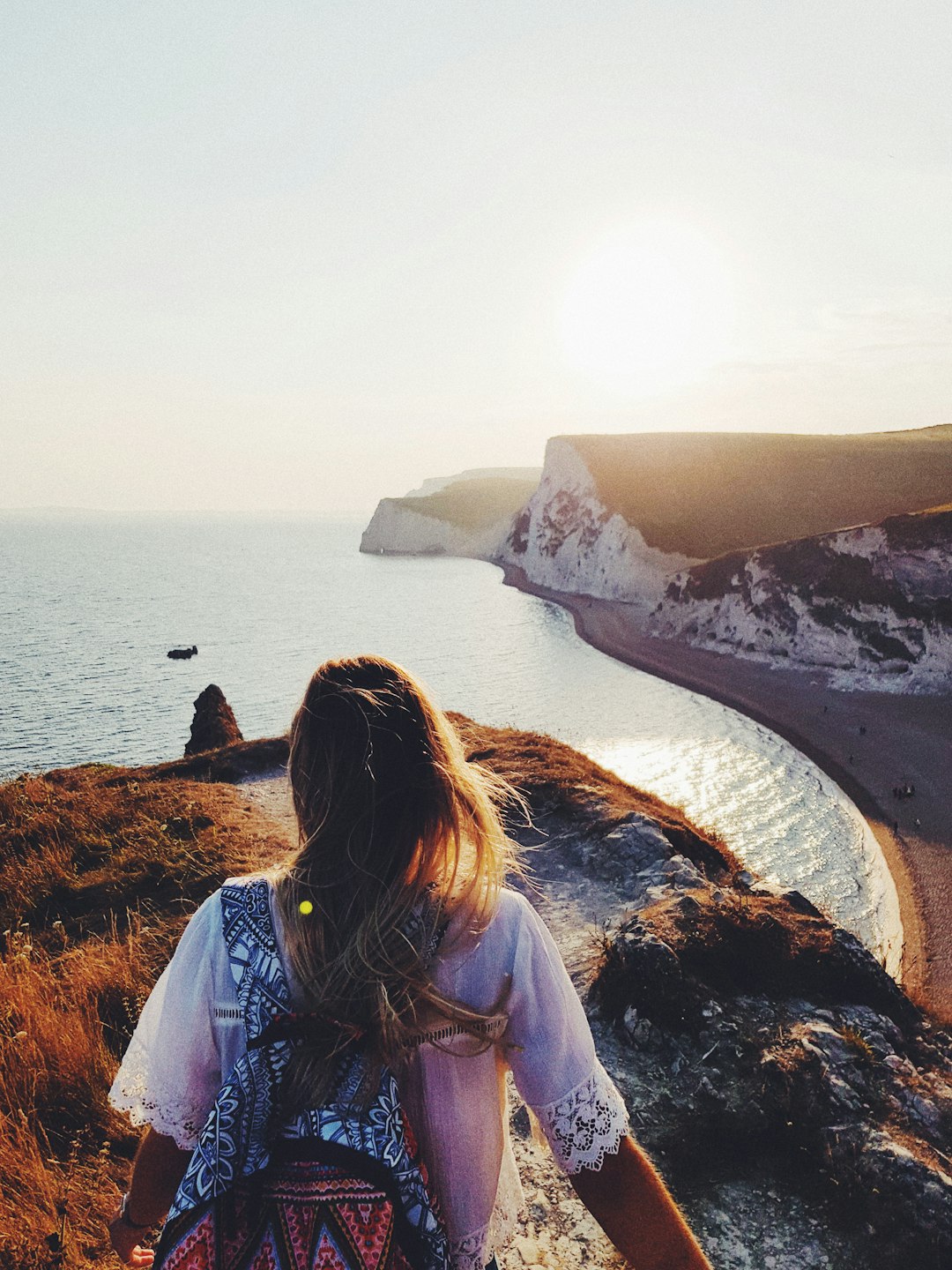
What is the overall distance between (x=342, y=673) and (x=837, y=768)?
29420 millimetres

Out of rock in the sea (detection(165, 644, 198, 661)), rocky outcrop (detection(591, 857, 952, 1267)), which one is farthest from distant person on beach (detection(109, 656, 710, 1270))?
rock in the sea (detection(165, 644, 198, 661))

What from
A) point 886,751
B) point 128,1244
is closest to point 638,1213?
point 128,1244

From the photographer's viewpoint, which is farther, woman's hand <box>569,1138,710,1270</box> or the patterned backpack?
woman's hand <box>569,1138,710,1270</box>

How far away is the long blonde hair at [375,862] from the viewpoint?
57.6 inches

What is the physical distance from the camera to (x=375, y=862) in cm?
159

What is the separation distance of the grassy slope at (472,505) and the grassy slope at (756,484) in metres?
38.6

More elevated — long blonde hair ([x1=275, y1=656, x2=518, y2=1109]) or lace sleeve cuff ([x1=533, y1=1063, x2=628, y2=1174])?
long blonde hair ([x1=275, y1=656, x2=518, y2=1109])

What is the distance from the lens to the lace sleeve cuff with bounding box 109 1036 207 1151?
5.45ft

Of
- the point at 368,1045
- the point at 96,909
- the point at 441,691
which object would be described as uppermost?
the point at 368,1045

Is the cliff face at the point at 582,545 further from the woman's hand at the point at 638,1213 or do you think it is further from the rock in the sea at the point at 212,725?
the woman's hand at the point at 638,1213

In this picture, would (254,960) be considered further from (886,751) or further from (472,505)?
(472,505)

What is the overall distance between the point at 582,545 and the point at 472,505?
206 ft

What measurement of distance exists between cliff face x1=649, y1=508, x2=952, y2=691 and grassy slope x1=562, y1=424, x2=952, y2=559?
11948 millimetres

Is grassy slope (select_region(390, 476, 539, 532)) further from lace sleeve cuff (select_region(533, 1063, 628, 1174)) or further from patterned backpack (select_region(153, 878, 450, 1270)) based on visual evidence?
patterned backpack (select_region(153, 878, 450, 1270))
